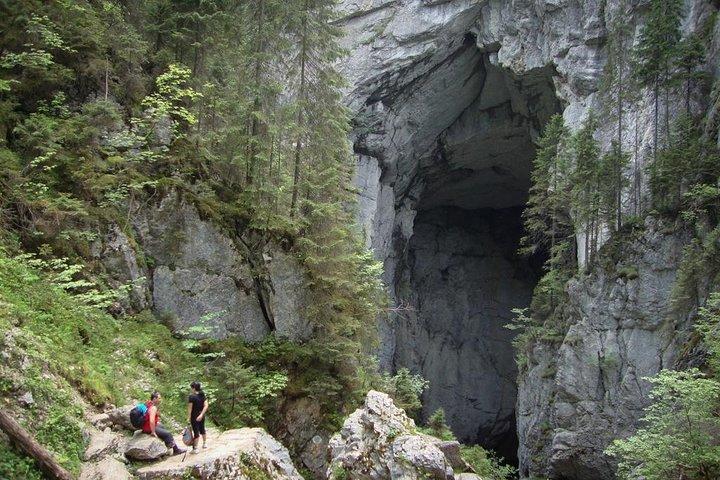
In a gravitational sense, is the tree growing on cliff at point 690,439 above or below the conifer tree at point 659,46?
below

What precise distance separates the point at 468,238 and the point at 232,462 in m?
36.3

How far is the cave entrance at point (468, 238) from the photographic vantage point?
3166 cm

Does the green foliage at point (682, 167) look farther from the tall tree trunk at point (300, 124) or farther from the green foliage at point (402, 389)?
the tall tree trunk at point (300, 124)

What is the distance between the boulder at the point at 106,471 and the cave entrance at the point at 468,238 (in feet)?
85.6

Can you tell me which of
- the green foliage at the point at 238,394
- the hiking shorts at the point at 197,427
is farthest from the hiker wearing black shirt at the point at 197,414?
the green foliage at the point at 238,394

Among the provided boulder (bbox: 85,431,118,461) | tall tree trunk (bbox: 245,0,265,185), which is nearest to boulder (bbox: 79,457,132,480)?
boulder (bbox: 85,431,118,461)

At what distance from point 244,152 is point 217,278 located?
3988 millimetres

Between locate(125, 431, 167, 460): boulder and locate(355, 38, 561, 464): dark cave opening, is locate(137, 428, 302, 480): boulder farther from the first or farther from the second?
locate(355, 38, 561, 464): dark cave opening

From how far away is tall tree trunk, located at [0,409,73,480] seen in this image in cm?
624

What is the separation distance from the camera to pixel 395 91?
1182 inches

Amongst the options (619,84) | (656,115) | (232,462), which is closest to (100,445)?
(232,462)

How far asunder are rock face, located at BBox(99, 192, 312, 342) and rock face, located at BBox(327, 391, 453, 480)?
4.11 meters

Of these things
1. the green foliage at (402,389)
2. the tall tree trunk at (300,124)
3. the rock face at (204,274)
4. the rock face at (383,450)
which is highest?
the tall tree trunk at (300,124)

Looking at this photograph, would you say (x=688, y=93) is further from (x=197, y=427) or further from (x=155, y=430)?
(x=155, y=430)
